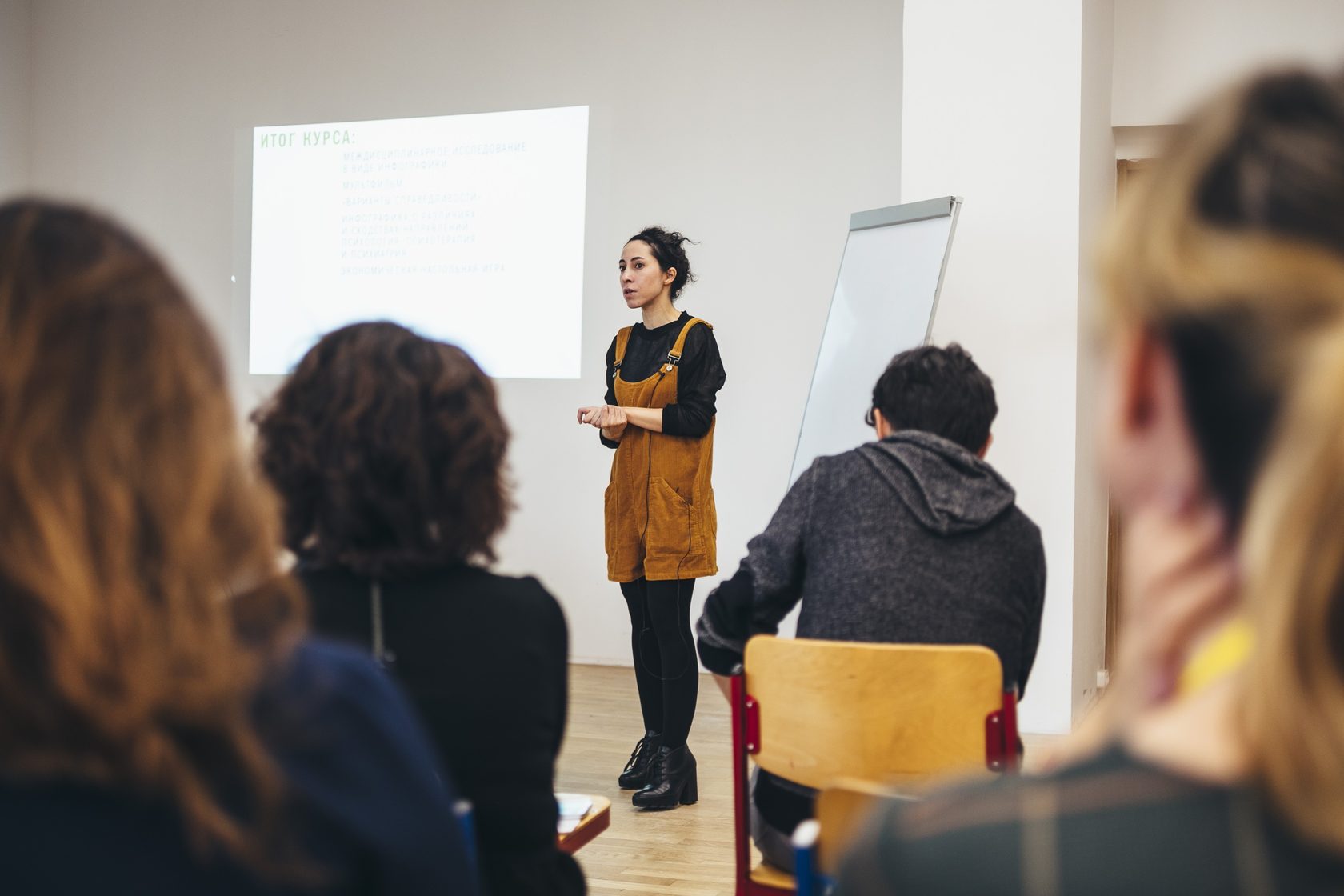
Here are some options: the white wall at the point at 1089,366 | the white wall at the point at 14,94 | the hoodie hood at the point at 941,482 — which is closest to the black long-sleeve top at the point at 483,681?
the hoodie hood at the point at 941,482

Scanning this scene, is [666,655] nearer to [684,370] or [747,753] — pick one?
[684,370]

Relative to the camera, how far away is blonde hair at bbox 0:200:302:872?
631 mm

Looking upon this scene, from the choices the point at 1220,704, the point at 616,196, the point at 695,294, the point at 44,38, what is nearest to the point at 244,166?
the point at 44,38

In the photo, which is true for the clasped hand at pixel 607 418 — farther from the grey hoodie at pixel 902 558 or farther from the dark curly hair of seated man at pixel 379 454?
the dark curly hair of seated man at pixel 379 454

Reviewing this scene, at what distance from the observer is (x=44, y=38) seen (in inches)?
250

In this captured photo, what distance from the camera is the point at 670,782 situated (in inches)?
130

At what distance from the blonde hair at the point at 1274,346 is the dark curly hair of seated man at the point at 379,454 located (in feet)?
3.21

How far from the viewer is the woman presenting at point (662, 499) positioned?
131 inches

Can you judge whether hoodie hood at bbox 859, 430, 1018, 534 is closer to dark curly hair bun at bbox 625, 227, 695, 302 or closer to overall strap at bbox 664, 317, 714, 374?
overall strap at bbox 664, 317, 714, 374

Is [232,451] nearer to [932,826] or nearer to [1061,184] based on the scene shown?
[932,826]

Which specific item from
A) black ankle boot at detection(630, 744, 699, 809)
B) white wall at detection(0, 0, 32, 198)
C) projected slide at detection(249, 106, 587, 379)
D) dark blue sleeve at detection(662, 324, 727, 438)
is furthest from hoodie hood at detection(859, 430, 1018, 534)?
white wall at detection(0, 0, 32, 198)

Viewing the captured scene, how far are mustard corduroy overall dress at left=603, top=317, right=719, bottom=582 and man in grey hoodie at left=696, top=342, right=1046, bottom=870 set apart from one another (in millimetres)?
1287

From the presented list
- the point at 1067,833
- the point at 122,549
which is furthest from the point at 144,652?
the point at 1067,833

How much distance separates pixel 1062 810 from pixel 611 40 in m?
5.37
